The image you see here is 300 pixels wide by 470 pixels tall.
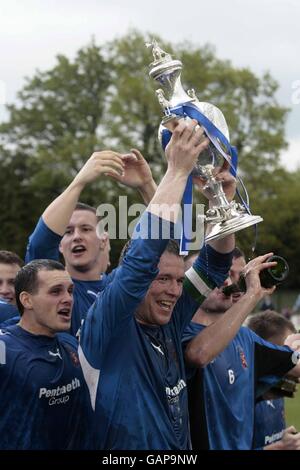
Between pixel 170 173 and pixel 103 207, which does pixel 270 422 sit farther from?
pixel 170 173

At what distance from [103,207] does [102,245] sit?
697 mm

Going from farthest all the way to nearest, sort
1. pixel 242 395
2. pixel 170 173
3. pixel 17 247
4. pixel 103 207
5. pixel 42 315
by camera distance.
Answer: pixel 17 247
pixel 103 207
pixel 242 395
pixel 42 315
pixel 170 173

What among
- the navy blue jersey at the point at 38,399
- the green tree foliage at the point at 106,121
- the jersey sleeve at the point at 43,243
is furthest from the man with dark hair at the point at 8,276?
the green tree foliage at the point at 106,121

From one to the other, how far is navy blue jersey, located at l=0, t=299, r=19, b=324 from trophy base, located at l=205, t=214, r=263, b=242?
1626 mm

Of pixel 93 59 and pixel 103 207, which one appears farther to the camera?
pixel 93 59

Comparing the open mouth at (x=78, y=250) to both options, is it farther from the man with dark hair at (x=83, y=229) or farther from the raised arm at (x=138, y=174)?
the raised arm at (x=138, y=174)

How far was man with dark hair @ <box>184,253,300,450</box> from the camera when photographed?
4066mm

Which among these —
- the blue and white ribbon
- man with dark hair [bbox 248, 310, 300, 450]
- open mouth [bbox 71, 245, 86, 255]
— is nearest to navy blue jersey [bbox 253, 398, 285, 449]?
man with dark hair [bbox 248, 310, 300, 450]

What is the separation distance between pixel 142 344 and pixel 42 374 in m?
0.64

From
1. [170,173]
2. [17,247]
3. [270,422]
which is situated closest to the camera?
[170,173]

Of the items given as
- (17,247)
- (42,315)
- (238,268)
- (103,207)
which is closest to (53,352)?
(42,315)

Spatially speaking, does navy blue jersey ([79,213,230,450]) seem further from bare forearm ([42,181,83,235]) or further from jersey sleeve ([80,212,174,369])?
bare forearm ([42,181,83,235])

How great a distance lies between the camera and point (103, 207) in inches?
192
